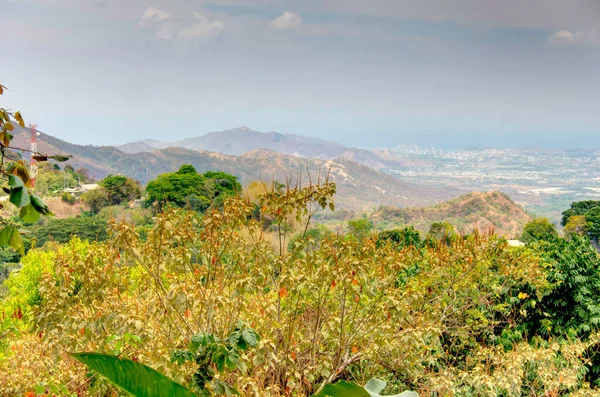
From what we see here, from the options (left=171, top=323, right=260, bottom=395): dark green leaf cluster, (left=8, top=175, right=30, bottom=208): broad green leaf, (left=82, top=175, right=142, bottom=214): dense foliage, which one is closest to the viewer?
(left=8, top=175, right=30, bottom=208): broad green leaf

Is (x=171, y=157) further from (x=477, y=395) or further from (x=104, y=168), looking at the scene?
(x=477, y=395)

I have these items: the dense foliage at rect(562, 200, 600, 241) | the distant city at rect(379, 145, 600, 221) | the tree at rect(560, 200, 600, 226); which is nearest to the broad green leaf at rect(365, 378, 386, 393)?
the dense foliage at rect(562, 200, 600, 241)

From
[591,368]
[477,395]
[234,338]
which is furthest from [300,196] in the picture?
[591,368]

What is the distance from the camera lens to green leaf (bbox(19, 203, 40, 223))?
0.87 meters

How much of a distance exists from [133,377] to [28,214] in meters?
0.37

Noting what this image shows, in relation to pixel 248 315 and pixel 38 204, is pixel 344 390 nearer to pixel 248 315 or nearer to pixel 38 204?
pixel 38 204

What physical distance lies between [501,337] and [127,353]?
3251mm

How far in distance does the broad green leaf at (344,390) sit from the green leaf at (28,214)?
61 cm

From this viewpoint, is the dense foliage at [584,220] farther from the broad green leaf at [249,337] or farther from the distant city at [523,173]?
the distant city at [523,173]

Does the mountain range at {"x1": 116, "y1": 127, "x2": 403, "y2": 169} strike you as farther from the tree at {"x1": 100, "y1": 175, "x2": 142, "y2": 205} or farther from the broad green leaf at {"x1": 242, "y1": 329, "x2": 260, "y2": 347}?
the broad green leaf at {"x1": 242, "y1": 329, "x2": 260, "y2": 347}

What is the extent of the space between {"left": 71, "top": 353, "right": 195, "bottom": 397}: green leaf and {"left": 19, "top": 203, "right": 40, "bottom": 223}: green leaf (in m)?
0.32

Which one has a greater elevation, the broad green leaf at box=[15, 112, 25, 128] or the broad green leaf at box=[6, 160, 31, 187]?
the broad green leaf at box=[15, 112, 25, 128]

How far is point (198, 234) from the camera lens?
115 inches

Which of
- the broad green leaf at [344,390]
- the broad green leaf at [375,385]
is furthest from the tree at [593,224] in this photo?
the broad green leaf at [344,390]
